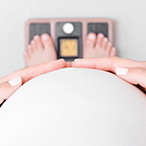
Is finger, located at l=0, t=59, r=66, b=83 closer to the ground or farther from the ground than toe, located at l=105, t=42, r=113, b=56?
farther from the ground

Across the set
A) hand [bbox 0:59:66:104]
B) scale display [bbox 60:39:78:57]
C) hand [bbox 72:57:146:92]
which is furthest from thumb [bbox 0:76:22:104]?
scale display [bbox 60:39:78:57]

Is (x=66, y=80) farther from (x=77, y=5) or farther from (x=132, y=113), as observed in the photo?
(x=77, y=5)

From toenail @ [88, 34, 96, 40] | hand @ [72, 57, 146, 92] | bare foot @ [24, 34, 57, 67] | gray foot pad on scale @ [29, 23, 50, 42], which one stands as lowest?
bare foot @ [24, 34, 57, 67]

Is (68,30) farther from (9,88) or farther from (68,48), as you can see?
(9,88)

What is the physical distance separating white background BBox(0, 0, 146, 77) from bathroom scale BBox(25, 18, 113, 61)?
0.11ft

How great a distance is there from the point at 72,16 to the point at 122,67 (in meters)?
0.49

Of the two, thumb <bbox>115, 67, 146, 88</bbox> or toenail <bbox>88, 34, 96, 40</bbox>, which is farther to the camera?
toenail <bbox>88, 34, 96, 40</bbox>

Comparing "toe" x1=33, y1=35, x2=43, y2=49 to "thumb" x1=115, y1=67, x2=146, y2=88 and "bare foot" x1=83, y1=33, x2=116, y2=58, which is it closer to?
"bare foot" x1=83, y1=33, x2=116, y2=58

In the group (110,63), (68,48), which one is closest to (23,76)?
(110,63)

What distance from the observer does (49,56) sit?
2.76 ft

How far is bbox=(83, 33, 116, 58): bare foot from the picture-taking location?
2.74ft

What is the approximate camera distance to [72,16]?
84 cm

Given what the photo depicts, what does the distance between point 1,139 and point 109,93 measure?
0.51 ft

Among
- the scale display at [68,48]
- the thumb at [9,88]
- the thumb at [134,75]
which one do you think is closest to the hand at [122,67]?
the thumb at [134,75]
